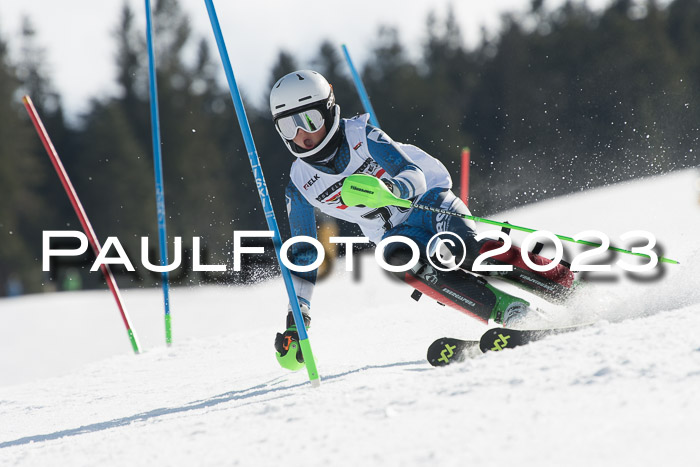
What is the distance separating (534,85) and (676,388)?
31.2 metres

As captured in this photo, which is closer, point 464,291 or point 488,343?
point 488,343

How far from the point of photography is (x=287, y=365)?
3.92m

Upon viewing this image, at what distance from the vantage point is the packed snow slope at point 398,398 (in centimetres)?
189

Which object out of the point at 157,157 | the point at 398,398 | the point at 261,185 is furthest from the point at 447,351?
the point at 157,157

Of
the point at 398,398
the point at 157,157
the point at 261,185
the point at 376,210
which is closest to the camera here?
the point at 398,398

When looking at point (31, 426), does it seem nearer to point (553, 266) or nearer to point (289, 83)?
point (289, 83)

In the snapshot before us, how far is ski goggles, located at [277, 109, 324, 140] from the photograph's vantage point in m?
3.91

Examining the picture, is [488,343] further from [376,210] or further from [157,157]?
[157,157]

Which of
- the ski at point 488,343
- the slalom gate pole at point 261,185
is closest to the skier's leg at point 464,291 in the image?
the ski at point 488,343

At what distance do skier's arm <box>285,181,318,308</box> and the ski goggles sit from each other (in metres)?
0.39

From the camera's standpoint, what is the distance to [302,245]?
13.8ft

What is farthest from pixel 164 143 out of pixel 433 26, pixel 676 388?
pixel 676 388

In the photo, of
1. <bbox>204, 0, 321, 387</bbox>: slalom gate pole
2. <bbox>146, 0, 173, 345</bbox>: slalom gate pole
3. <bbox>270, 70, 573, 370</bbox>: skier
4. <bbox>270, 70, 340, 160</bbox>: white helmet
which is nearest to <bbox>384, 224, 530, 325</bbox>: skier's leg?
<bbox>270, 70, 573, 370</bbox>: skier

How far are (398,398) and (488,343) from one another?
0.96m
